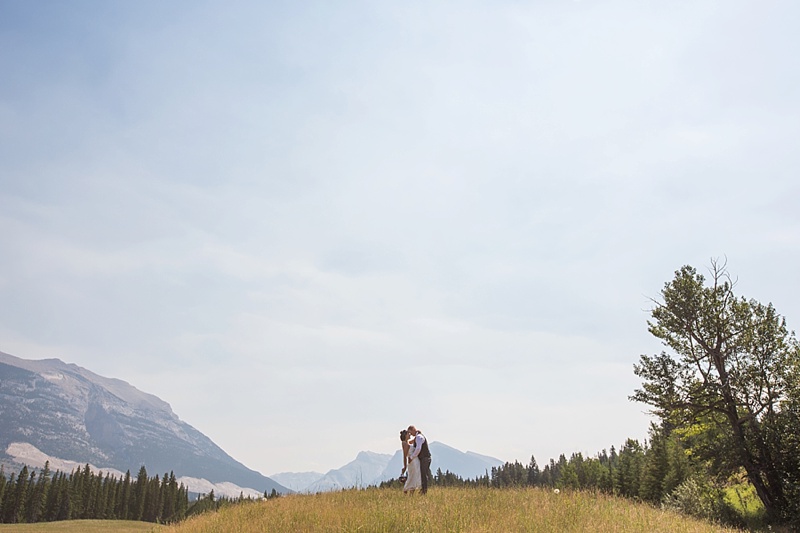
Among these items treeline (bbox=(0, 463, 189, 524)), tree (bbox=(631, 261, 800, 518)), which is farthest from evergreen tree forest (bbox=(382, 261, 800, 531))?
treeline (bbox=(0, 463, 189, 524))

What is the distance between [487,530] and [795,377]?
890 inches

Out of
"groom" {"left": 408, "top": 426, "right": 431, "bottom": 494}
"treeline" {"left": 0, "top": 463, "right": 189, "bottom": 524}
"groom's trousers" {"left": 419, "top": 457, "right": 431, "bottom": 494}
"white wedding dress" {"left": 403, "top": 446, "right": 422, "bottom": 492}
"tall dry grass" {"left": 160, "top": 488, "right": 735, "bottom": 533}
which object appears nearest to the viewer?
"tall dry grass" {"left": 160, "top": 488, "right": 735, "bottom": 533}

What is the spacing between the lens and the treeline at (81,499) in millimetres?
111250

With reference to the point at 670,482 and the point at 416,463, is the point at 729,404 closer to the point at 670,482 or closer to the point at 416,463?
the point at 416,463

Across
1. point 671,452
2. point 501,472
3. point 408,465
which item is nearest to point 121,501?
point 501,472

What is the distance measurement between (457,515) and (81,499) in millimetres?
148598

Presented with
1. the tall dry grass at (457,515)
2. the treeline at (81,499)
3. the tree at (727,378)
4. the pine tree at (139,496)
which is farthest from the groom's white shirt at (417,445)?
the pine tree at (139,496)

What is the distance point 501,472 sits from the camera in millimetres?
147250

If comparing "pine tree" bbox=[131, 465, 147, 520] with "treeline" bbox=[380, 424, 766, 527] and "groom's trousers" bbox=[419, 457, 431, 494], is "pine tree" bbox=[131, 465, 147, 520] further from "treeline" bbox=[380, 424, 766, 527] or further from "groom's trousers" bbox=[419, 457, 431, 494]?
"groom's trousers" bbox=[419, 457, 431, 494]

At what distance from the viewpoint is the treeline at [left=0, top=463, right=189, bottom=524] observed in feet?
365

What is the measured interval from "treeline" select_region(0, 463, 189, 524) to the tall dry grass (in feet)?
379

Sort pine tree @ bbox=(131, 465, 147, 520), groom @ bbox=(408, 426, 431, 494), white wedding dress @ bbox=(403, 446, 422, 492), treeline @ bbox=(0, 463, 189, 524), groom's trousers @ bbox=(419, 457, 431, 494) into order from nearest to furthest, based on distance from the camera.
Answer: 1. groom's trousers @ bbox=(419, 457, 431, 494)
2. white wedding dress @ bbox=(403, 446, 422, 492)
3. groom @ bbox=(408, 426, 431, 494)
4. treeline @ bbox=(0, 463, 189, 524)
5. pine tree @ bbox=(131, 465, 147, 520)

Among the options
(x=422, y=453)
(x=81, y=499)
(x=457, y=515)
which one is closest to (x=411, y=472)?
(x=422, y=453)

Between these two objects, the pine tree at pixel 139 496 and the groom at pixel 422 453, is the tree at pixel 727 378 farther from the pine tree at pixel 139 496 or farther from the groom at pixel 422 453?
the pine tree at pixel 139 496
